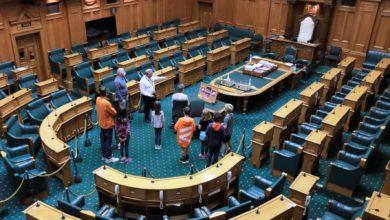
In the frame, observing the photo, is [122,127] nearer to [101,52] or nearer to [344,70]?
[101,52]

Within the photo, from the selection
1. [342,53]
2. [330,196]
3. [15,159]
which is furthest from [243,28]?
[15,159]

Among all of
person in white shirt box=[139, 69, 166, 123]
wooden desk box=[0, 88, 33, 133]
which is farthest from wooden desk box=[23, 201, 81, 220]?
person in white shirt box=[139, 69, 166, 123]

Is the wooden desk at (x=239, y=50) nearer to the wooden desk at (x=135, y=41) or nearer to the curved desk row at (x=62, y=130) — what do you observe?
the wooden desk at (x=135, y=41)

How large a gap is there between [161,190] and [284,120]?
12.7ft

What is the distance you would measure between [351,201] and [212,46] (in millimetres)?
8873

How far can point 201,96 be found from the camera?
A: 9727mm

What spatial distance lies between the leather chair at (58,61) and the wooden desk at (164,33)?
4033 mm

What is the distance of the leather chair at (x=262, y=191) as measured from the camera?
19.3 feet

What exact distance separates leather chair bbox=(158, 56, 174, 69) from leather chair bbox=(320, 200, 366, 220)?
25.6 feet

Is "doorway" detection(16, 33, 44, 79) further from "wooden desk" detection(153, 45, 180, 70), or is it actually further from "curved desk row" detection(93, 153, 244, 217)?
"curved desk row" detection(93, 153, 244, 217)

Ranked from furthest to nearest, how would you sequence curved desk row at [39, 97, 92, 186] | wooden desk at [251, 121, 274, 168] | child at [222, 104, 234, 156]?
1. wooden desk at [251, 121, 274, 168]
2. child at [222, 104, 234, 156]
3. curved desk row at [39, 97, 92, 186]

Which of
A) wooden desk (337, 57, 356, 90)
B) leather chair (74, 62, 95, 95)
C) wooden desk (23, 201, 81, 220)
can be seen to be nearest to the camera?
wooden desk (23, 201, 81, 220)

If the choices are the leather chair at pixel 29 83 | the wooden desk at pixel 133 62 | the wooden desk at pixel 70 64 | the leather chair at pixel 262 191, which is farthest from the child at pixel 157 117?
the wooden desk at pixel 70 64

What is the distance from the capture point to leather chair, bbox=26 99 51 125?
8.48 metres
